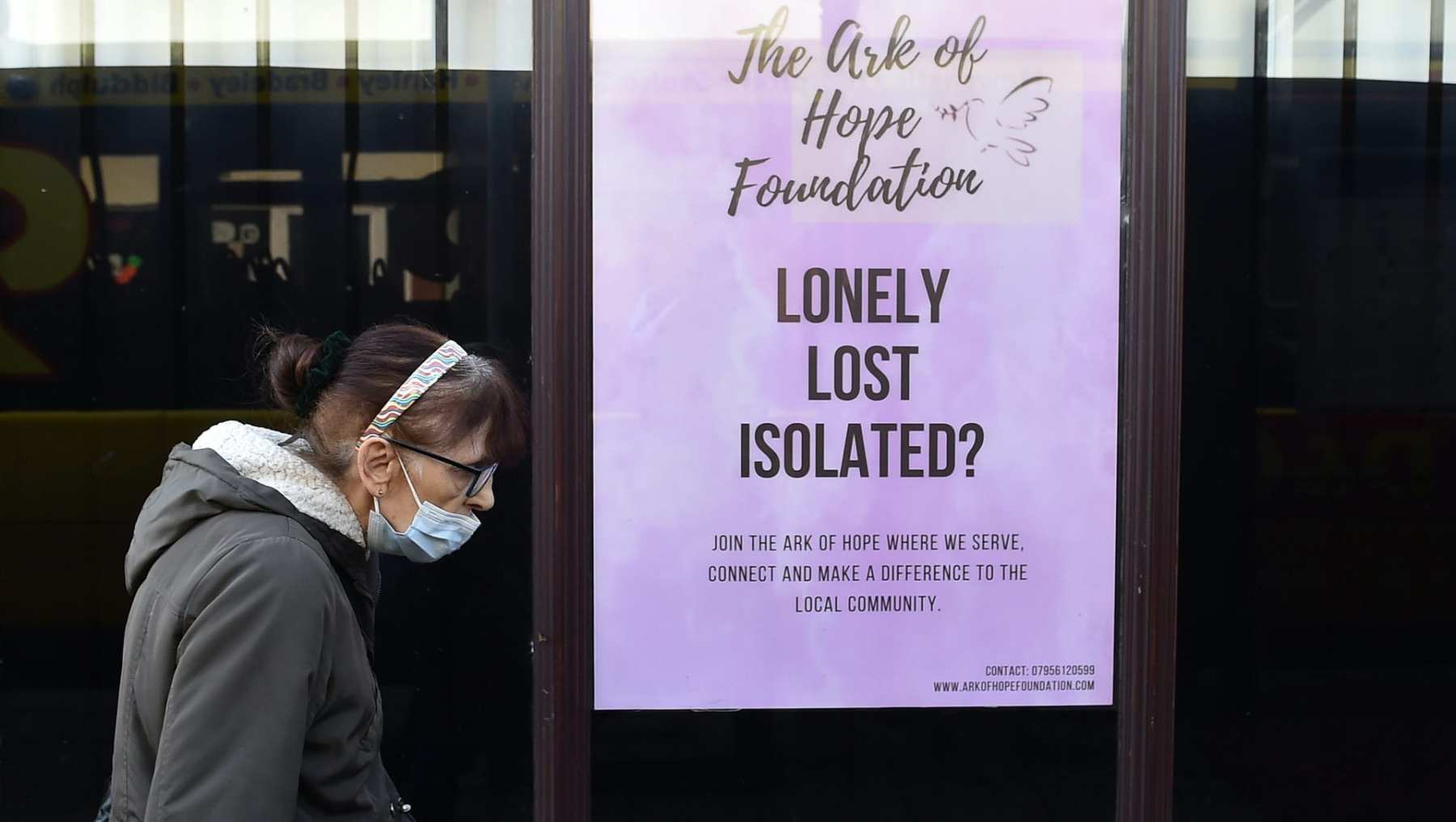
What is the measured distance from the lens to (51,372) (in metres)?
3.30

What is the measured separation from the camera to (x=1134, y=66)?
3064 mm

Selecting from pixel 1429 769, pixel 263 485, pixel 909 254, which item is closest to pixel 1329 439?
pixel 1429 769

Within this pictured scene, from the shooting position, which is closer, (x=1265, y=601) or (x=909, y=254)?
(x=909, y=254)

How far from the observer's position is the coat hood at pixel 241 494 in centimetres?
169

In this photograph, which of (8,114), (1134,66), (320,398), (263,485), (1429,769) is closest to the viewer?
(263,485)

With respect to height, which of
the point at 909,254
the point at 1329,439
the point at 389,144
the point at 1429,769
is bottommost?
the point at 1429,769

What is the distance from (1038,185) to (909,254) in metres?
0.36

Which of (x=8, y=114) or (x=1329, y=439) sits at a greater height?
(x=8, y=114)

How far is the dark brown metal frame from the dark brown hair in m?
1.12

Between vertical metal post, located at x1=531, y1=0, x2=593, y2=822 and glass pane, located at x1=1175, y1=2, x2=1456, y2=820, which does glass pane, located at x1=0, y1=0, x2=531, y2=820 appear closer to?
vertical metal post, located at x1=531, y1=0, x2=593, y2=822

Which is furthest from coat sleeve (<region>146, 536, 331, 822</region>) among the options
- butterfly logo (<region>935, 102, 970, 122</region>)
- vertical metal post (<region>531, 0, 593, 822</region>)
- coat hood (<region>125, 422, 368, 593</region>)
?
butterfly logo (<region>935, 102, 970, 122</region>)

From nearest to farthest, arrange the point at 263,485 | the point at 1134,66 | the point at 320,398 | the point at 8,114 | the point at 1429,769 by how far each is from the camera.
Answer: the point at 263,485
the point at 320,398
the point at 1134,66
the point at 8,114
the point at 1429,769

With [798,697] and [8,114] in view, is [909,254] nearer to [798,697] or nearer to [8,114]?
[798,697]

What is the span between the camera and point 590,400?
3.05 m
